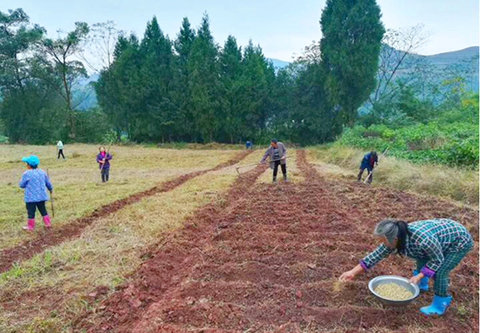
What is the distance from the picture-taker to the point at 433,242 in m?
3.10

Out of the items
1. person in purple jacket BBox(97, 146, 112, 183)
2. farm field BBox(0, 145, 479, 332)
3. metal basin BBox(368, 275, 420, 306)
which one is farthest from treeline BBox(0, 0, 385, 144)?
metal basin BBox(368, 275, 420, 306)

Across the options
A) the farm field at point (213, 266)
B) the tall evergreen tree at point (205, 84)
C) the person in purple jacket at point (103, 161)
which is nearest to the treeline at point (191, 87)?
the tall evergreen tree at point (205, 84)

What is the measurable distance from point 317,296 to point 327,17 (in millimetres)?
28037

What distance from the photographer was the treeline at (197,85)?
25.9 m

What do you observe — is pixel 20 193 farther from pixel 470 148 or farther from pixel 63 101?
pixel 63 101

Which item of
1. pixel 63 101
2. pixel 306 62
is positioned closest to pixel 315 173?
pixel 306 62

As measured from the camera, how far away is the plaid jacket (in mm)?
3121

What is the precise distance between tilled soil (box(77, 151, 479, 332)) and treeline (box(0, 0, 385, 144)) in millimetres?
21753

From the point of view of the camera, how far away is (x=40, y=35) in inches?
1346

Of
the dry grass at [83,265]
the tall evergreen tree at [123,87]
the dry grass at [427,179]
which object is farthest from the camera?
the tall evergreen tree at [123,87]

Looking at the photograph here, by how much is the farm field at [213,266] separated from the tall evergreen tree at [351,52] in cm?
1870

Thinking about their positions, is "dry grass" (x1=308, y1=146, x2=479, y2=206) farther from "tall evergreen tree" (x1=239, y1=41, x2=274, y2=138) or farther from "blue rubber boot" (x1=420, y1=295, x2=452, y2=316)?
"tall evergreen tree" (x1=239, y1=41, x2=274, y2=138)

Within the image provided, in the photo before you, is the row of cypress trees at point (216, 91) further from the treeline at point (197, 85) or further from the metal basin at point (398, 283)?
the metal basin at point (398, 283)

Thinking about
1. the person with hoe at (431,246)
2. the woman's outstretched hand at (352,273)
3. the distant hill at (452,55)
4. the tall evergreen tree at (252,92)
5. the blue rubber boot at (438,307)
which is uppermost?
the distant hill at (452,55)
